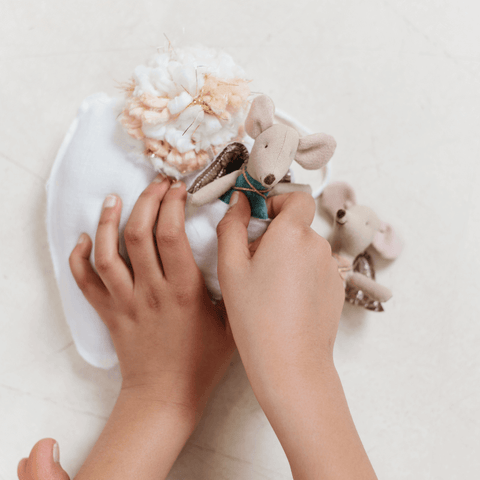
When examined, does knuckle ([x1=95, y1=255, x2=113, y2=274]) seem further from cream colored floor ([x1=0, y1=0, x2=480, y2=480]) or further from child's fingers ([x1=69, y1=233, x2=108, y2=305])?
cream colored floor ([x1=0, y1=0, x2=480, y2=480])

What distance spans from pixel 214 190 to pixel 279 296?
6.4 inches

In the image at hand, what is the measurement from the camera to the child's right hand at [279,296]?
0.44m

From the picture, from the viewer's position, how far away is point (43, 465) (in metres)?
0.60

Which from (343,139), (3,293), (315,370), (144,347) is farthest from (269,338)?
(3,293)

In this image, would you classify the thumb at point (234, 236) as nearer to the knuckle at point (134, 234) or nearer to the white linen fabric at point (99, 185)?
the white linen fabric at point (99, 185)

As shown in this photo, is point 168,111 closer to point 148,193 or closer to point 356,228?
point 148,193

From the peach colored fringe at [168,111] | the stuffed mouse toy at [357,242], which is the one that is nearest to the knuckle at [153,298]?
the peach colored fringe at [168,111]

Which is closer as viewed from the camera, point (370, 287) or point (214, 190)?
point (214, 190)

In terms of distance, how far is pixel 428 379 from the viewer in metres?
0.74

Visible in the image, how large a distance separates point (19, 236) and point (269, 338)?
58cm

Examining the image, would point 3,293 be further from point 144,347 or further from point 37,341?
point 144,347

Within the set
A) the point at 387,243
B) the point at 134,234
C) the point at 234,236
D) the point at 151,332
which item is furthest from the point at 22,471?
the point at 387,243

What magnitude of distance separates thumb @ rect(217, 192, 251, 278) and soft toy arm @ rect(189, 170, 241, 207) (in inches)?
0.9

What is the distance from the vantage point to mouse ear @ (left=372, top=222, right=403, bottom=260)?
2.34 ft
